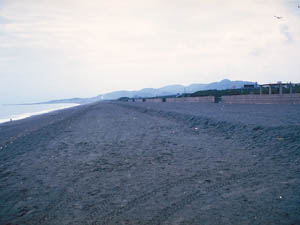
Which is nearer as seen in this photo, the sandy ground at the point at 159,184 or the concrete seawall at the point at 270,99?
the sandy ground at the point at 159,184

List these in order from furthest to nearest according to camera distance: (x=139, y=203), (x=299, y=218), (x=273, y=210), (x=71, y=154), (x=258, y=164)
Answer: (x=71, y=154) → (x=258, y=164) → (x=139, y=203) → (x=273, y=210) → (x=299, y=218)

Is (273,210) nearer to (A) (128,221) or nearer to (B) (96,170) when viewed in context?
(A) (128,221)

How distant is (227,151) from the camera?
8320 mm

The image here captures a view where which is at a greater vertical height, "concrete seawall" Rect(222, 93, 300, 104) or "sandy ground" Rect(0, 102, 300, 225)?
"concrete seawall" Rect(222, 93, 300, 104)

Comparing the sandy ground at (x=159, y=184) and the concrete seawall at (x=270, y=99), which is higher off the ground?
the concrete seawall at (x=270, y=99)

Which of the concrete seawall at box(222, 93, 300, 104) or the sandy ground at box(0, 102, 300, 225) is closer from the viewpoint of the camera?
the sandy ground at box(0, 102, 300, 225)

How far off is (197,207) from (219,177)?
166cm

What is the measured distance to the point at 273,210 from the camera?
387 cm

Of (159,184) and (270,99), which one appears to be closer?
(159,184)

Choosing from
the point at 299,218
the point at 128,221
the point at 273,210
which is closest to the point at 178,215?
the point at 128,221

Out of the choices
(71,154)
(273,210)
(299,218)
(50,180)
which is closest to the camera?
(299,218)

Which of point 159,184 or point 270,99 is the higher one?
point 270,99

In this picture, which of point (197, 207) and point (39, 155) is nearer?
point (197, 207)

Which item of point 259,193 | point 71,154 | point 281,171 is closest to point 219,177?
point 259,193
